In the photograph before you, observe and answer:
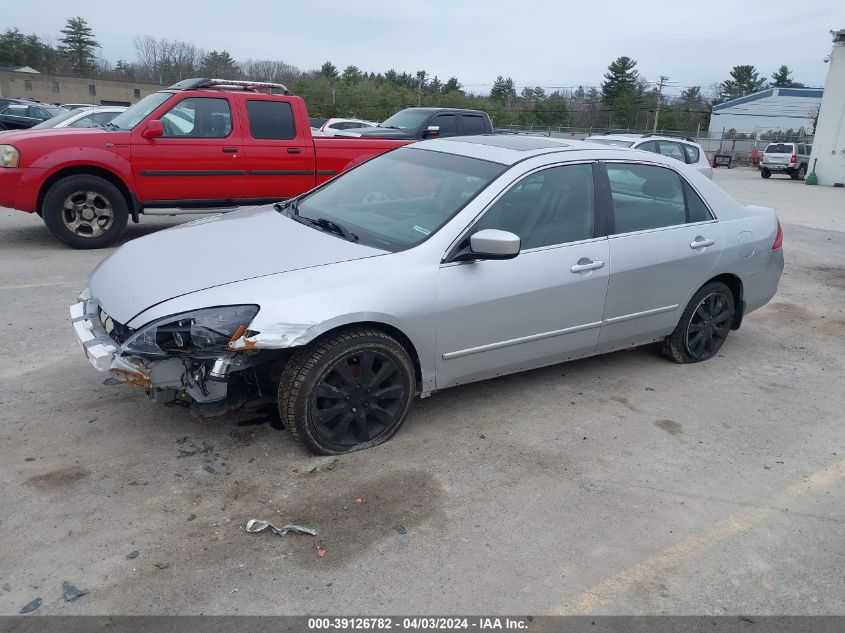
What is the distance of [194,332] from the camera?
3.17 metres

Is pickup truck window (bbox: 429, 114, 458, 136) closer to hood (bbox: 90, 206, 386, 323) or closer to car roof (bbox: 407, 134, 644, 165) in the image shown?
car roof (bbox: 407, 134, 644, 165)

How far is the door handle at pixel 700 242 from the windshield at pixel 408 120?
8435 millimetres

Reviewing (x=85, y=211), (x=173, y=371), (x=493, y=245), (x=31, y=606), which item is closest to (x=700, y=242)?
(x=493, y=245)

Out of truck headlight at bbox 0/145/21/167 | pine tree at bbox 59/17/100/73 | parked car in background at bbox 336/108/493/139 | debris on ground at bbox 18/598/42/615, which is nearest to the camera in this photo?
debris on ground at bbox 18/598/42/615

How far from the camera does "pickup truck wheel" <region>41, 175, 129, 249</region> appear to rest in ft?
24.6

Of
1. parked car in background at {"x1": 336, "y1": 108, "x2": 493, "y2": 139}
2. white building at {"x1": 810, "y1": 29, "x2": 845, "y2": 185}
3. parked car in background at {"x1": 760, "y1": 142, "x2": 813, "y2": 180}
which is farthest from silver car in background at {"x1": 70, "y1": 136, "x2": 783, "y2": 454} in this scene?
parked car in background at {"x1": 760, "y1": 142, "x2": 813, "y2": 180}

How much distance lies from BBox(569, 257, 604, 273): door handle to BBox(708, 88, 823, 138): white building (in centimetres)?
4765

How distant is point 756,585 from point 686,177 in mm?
3090

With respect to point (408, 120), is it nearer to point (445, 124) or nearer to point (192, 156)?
point (445, 124)

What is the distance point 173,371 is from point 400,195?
188cm

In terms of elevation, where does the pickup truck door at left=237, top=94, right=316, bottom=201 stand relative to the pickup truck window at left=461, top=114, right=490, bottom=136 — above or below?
below

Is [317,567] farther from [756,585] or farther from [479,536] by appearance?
[756,585]

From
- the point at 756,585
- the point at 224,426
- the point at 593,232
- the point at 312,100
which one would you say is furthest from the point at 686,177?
the point at 312,100

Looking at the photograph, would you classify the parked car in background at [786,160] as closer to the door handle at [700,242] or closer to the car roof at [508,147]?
the door handle at [700,242]
